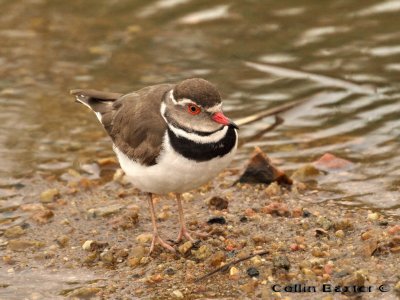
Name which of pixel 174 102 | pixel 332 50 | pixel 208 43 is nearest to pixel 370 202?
pixel 174 102

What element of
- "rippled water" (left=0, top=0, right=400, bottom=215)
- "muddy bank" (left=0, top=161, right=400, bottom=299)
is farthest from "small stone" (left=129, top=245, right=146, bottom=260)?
"rippled water" (left=0, top=0, right=400, bottom=215)

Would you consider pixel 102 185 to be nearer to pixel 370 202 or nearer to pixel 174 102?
pixel 174 102

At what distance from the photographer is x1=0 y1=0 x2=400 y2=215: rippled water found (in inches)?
387

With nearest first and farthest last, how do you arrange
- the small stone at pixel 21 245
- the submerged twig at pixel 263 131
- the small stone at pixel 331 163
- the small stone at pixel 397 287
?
the small stone at pixel 397 287 < the small stone at pixel 21 245 < the small stone at pixel 331 163 < the submerged twig at pixel 263 131

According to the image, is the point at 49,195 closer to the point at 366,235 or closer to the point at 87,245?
the point at 87,245

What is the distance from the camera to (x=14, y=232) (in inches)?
320

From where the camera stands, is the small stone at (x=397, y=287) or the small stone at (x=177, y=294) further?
the small stone at (x=177, y=294)

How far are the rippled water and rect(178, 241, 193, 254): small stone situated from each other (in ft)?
6.08

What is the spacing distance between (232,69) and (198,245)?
15.9ft

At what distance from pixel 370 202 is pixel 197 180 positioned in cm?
204

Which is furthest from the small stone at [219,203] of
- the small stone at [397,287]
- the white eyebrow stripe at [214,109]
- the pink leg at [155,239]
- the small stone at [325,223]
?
the small stone at [397,287]

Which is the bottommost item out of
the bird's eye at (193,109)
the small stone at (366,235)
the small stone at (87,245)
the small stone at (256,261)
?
the small stone at (87,245)

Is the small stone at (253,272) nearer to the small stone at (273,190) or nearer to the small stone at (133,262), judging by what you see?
the small stone at (133,262)

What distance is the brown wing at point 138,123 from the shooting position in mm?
7293
